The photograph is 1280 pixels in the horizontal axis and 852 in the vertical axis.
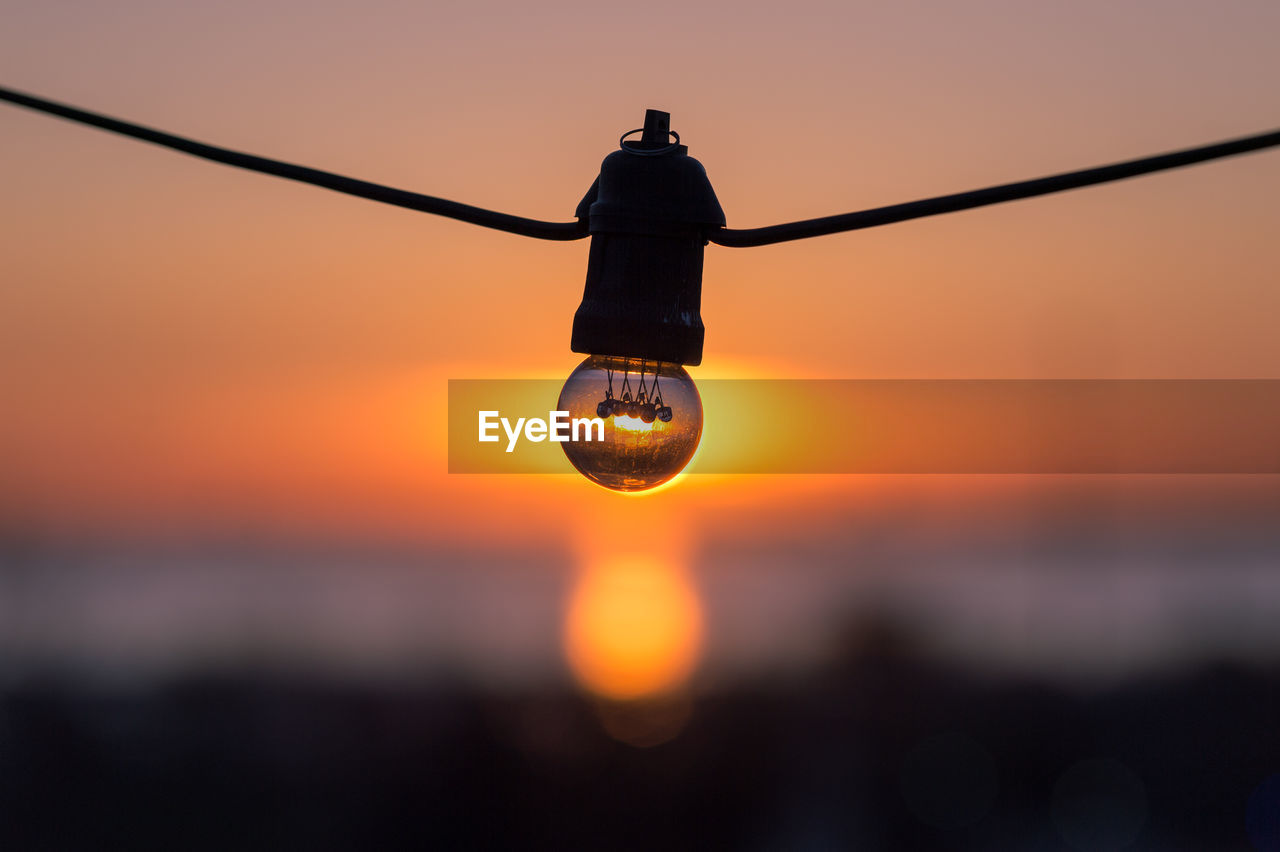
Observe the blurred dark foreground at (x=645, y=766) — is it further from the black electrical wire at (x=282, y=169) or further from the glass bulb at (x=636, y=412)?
the black electrical wire at (x=282, y=169)

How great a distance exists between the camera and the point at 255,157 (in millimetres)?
1777

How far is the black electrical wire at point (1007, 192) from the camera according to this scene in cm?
148

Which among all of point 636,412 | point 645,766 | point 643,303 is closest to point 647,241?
point 643,303

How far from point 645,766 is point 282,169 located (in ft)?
255

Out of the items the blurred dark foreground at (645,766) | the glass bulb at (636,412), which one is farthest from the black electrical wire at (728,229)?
the blurred dark foreground at (645,766)

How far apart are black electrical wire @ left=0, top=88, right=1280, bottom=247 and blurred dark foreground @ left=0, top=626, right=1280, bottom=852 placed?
7444 centimetres

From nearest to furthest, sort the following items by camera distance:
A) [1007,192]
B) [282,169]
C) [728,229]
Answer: [1007,192], [282,169], [728,229]

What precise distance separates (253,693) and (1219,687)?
189 ft

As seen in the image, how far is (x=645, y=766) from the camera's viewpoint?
77.1 m

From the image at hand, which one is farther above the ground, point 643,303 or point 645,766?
point 643,303

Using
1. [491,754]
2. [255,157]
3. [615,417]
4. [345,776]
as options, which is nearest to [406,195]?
[255,157]

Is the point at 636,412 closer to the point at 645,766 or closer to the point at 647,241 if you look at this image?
the point at 647,241

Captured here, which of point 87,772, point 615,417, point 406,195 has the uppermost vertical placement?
point 406,195

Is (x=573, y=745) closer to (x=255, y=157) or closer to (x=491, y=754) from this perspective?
(x=491, y=754)
